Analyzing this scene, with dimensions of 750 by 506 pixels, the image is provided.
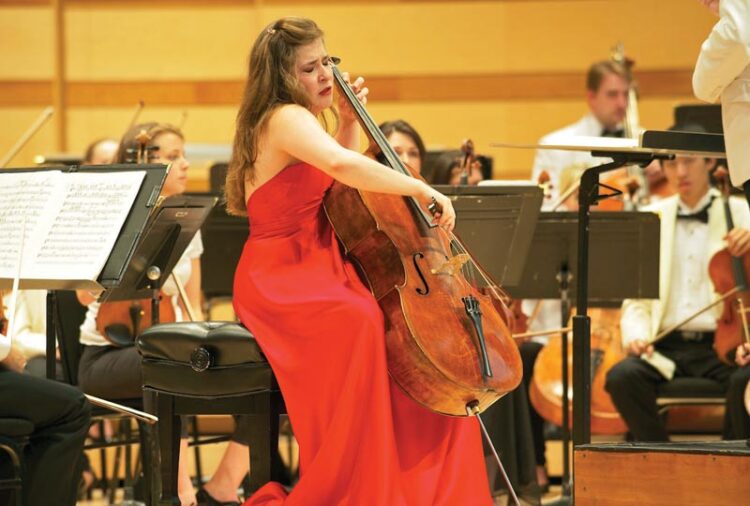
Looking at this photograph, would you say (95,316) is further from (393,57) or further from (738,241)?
(393,57)

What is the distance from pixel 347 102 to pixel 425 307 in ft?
2.14

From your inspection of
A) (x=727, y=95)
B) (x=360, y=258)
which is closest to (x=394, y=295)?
(x=360, y=258)

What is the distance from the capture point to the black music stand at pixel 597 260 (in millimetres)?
3723

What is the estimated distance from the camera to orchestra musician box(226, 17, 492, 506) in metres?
2.61

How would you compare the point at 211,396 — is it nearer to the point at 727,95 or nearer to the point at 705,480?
the point at 705,480

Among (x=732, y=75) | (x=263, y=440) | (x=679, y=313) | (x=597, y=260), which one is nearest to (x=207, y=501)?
(x=263, y=440)

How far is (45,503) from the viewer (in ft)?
8.91

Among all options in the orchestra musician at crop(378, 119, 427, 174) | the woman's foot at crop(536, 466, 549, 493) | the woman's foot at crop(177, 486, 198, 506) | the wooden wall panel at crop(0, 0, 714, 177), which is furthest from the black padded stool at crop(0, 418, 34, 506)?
the wooden wall panel at crop(0, 0, 714, 177)

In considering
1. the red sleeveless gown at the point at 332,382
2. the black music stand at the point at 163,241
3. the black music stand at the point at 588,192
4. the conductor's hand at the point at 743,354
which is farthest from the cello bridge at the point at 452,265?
the conductor's hand at the point at 743,354

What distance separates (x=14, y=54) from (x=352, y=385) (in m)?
4.65

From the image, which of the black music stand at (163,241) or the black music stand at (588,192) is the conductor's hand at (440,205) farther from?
the black music stand at (163,241)

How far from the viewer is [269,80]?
2.87 meters

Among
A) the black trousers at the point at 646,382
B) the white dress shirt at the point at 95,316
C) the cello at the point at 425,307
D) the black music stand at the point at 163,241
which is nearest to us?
the cello at the point at 425,307

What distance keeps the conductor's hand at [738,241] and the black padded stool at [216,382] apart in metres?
1.83
